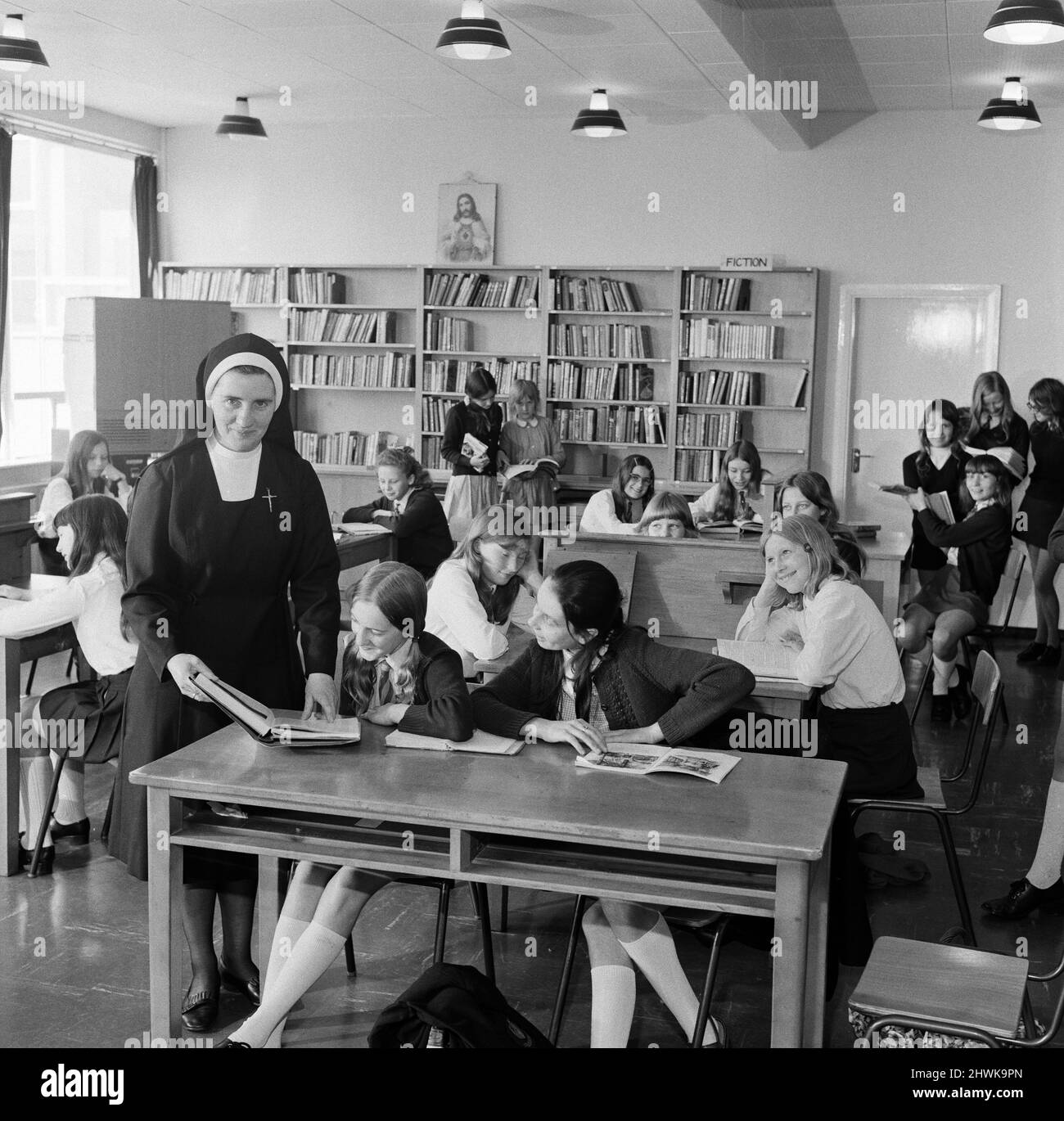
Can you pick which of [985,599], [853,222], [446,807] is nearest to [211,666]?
[446,807]

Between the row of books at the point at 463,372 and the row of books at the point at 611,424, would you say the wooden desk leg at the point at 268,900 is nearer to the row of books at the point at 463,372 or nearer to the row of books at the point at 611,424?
the row of books at the point at 611,424

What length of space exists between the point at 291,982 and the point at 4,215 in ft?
21.8

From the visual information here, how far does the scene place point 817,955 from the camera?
2641 millimetres

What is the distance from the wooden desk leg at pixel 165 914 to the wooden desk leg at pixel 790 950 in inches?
50.0

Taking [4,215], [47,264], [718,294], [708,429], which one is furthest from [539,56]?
[47,264]

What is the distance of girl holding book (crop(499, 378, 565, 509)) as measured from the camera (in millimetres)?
8406

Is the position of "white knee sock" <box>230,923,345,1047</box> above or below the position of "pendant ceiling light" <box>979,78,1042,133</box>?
below

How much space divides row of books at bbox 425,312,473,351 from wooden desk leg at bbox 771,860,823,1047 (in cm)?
734

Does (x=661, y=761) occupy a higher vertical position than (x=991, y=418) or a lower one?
lower

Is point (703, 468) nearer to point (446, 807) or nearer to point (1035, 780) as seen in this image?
point (1035, 780)

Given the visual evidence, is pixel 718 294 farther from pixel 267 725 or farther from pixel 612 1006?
pixel 612 1006

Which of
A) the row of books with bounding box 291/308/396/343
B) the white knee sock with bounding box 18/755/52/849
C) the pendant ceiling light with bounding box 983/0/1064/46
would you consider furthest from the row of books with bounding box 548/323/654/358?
the white knee sock with bounding box 18/755/52/849

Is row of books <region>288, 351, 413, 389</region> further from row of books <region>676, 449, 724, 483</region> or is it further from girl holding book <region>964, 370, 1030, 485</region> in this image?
girl holding book <region>964, 370, 1030, 485</region>

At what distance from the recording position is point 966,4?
600 cm
